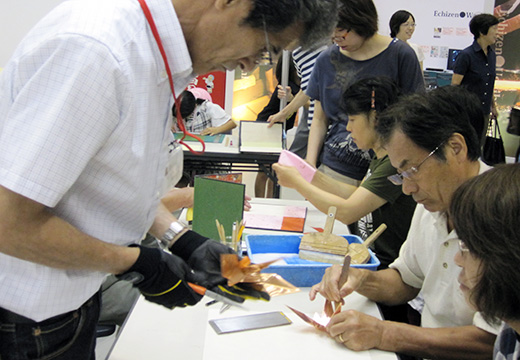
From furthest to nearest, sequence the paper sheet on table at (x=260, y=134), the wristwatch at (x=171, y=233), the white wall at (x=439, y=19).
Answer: the white wall at (x=439, y=19)
the paper sheet on table at (x=260, y=134)
the wristwatch at (x=171, y=233)

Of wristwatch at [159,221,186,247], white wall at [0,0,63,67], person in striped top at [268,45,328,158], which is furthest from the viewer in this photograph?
white wall at [0,0,63,67]

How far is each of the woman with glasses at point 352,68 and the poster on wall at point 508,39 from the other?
4313mm

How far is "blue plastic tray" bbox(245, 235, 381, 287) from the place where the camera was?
1603 mm

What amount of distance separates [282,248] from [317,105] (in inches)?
55.5

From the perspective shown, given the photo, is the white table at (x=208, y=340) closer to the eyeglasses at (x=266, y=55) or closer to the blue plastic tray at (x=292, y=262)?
the blue plastic tray at (x=292, y=262)

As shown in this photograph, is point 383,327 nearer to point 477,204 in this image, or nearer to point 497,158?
point 477,204

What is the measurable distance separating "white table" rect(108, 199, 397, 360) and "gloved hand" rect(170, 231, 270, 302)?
0.20 metres

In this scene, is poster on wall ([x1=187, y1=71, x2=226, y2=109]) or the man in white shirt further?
poster on wall ([x1=187, y1=71, x2=226, y2=109])

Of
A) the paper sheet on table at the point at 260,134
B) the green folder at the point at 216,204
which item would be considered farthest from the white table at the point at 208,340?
the paper sheet on table at the point at 260,134

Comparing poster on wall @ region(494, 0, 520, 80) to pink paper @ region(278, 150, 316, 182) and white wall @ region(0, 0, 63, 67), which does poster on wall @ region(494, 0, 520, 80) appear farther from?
white wall @ region(0, 0, 63, 67)

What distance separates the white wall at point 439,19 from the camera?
6.02m

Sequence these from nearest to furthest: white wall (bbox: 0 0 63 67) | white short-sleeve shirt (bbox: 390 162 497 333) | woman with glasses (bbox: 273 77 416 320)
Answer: white short-sleeve shirt (bbox: 390 162 497 333) → woman with glasses (bbox: 273 77 416 320) → white wall (bbox: 0 0 63 67)

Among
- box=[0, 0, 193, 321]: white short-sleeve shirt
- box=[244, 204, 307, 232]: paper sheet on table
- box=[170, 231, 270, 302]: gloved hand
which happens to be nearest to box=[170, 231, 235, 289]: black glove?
box=[170, 231, 270, 302]: gloved hand

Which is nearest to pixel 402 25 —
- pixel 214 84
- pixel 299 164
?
pixel 214 84
